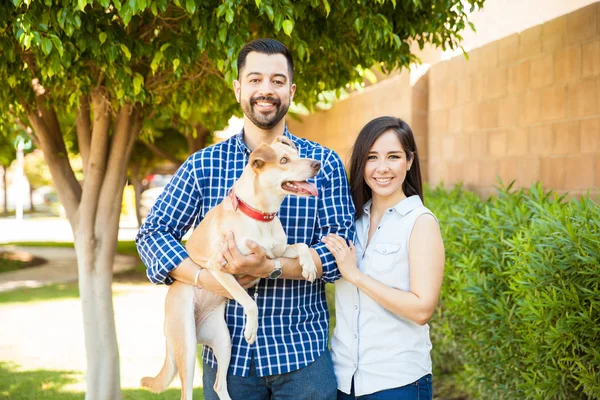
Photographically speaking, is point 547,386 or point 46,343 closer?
point 547,386

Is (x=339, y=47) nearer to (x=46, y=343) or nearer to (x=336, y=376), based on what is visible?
(x=336, y=376)

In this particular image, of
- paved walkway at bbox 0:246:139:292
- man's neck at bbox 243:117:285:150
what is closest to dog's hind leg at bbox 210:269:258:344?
man's neck at bbox 243:117:285:150

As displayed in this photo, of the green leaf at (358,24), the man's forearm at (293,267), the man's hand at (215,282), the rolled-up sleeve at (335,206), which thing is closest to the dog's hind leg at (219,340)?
the man's hand at (215,282)

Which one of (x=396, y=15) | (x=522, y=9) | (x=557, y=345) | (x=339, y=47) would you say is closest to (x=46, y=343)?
(x=339, y=47)

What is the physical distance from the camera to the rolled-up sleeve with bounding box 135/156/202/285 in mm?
2645

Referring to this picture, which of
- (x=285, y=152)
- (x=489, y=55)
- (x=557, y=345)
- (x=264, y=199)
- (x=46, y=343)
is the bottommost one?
(x=46, y=343)

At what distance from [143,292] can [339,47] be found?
27.2ft

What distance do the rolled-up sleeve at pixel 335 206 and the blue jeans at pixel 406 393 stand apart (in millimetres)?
504

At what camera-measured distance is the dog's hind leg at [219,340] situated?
261 cm

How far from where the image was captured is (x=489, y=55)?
745 centimetres

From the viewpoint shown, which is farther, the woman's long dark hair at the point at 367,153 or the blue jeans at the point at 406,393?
the woman's long dark hair at the point at 367,153

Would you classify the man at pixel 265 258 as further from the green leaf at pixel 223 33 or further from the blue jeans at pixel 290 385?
the green leaf at pixel 223 33

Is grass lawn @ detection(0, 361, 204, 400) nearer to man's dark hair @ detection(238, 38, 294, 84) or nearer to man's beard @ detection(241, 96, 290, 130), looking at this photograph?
man's beard @ detection(241, 96, 290, 130)

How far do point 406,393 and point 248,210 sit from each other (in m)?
1.01
